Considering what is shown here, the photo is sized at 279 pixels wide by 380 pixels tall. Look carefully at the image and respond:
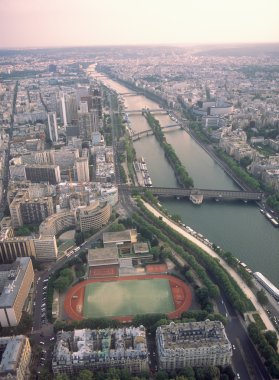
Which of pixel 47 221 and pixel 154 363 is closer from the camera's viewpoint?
pixel 154 363

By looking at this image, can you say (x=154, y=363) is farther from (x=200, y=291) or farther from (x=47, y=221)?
(x=47, y=221)

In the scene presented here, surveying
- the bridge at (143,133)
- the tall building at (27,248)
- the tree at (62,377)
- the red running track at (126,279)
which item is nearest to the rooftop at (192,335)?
the red running track at (126,279)

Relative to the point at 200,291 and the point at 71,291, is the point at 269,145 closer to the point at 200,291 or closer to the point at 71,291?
the point at 200,291

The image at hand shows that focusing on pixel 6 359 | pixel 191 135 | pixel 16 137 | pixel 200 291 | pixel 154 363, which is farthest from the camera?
pixel 191 135

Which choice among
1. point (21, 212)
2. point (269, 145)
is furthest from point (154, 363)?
point (269, 145)

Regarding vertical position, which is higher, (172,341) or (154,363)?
(172,341)

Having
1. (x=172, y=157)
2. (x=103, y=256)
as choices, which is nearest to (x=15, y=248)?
(x=103, y=256)

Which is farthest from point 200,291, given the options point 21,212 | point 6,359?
point 21,212

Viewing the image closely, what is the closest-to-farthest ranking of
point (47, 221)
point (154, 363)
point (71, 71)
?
point (154, 363) → point (47, 221) → point (71, 71)
